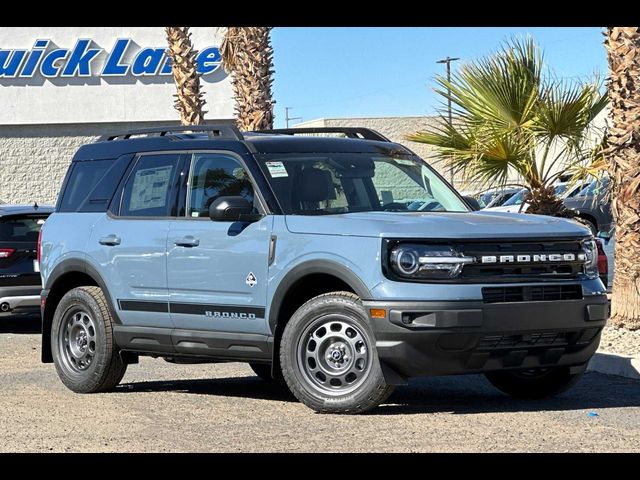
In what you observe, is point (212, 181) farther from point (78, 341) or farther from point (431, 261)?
point (431, 261)

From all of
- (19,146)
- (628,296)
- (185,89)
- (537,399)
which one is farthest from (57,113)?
(537,399)

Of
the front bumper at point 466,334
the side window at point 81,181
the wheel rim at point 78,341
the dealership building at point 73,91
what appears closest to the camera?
the front bumper at point 466,334

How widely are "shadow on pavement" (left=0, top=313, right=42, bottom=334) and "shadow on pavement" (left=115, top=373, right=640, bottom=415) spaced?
19.3ft

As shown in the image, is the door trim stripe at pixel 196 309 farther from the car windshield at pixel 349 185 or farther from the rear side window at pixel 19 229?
the rear side window at pixel 19 229

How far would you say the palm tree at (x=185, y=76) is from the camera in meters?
25.2

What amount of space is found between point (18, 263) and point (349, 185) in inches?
272

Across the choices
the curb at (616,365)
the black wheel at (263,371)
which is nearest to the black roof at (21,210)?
the black wheel at (263,371)

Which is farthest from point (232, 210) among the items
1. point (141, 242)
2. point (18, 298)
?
point (18, 298)

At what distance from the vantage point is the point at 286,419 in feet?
28.8

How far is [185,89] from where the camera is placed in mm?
25375

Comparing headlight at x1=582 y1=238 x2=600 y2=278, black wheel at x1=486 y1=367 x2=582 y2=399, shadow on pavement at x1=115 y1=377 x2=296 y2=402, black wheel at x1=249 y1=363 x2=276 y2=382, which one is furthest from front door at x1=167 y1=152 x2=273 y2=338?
headlight at x1=582 y1=238 x2=600 y2=278

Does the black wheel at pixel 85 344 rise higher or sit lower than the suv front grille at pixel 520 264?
lower

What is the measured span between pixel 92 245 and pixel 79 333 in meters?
0.78

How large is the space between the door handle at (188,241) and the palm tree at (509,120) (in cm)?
547
